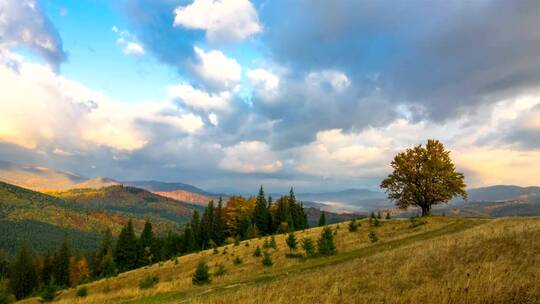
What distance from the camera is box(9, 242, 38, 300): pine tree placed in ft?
348

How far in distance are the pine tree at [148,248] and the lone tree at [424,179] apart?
209 ft

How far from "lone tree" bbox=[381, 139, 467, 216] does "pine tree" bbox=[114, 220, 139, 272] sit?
63490mm

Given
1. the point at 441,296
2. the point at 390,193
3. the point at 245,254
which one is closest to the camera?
the point at 441,296

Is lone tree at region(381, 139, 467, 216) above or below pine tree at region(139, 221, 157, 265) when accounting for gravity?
above

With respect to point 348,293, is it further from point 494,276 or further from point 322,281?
point 494,276

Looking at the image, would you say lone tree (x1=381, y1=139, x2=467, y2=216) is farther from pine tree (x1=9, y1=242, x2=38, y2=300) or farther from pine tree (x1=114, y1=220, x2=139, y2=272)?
pine tree (x1=9, y1=242, x2=38, y2=300)

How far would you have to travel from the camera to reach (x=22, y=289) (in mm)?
106875

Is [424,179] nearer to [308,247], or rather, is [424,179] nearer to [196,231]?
[308,247]

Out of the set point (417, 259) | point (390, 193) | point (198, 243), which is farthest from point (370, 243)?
point (198, 243)

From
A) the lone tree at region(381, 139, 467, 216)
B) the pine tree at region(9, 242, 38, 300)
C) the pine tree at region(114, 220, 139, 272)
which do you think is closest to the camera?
the lone tree at region(381, 139, 467, 216)

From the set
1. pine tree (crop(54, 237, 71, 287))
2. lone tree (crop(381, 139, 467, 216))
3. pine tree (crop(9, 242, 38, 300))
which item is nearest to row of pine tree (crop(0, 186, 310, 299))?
pine tree (crop(9, 242, 38, 300))

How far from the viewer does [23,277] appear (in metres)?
108

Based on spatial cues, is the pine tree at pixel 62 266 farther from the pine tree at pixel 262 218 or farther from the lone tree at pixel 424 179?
the lone tree at pixel 424 179

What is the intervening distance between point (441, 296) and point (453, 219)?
4169 cm
